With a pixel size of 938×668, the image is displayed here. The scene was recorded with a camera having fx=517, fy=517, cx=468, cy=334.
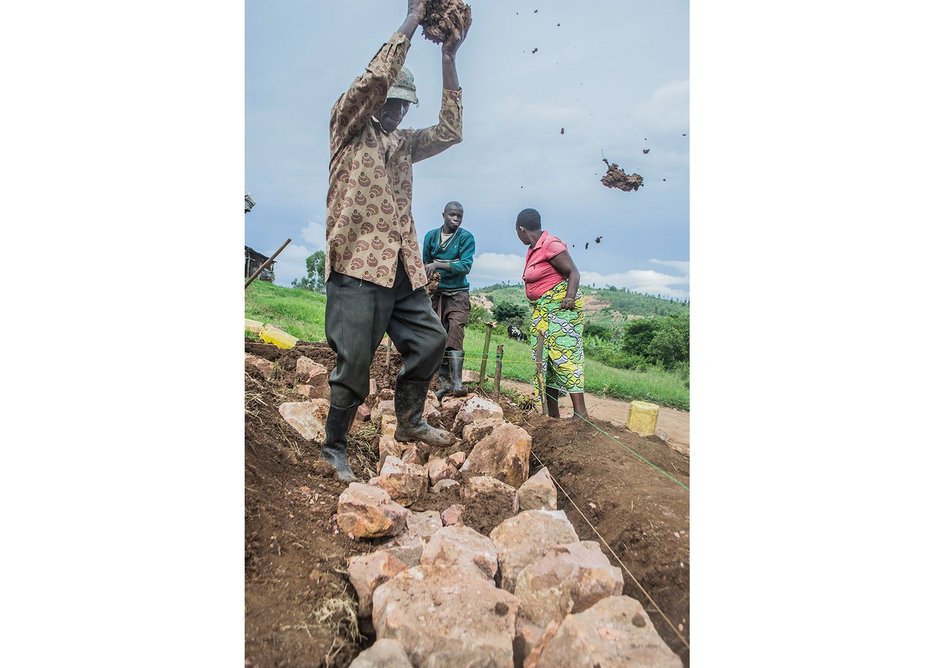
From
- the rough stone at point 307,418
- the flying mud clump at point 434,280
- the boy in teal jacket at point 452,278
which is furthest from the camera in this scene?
the flying mud clump at point 434,280

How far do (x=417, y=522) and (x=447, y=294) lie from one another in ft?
7.94

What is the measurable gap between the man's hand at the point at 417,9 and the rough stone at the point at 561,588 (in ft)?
5.14

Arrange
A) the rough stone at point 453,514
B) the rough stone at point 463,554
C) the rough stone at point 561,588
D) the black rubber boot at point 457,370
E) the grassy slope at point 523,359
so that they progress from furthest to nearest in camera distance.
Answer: the black rubber boot at point 457,370
the grassy slope at point 523,359
the rough stone at point 453,514
the rough stone at point 463,554
the rough stone at point 561,588

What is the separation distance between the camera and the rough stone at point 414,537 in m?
1.30

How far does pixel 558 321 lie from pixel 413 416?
40.5 inches

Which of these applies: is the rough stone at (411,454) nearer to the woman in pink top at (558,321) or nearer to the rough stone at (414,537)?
the rough stone at (414,537)

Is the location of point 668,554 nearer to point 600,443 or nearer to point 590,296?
point 600,443

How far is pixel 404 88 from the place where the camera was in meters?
1.81

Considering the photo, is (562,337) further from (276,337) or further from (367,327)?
(276,337)

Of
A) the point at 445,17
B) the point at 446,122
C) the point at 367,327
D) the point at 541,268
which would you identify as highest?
the point at 445,17

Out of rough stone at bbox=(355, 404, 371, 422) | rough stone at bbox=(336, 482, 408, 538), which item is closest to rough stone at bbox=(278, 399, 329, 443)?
rough stone at bbox=(355, 404, 371, 422)

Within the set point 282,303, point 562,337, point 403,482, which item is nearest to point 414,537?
point 403,482

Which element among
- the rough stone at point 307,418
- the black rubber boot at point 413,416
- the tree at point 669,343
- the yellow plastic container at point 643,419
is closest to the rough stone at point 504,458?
the black rubber boot at point 413,416
